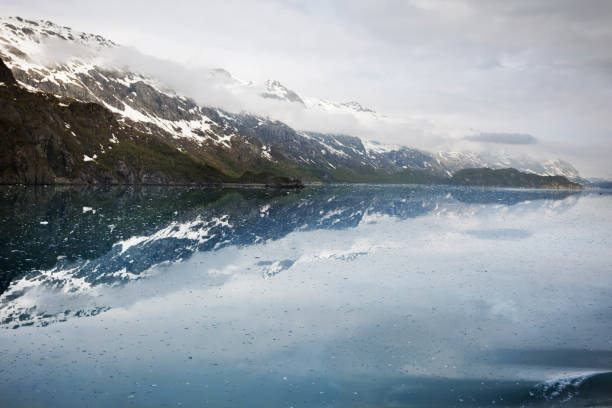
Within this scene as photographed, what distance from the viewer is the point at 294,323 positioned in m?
26.9

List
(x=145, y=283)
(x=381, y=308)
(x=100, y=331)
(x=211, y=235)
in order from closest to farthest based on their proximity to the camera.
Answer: (x=100, y=331) → (x=381, y=308) → (x=145, y=283) → (x=211, y=235)

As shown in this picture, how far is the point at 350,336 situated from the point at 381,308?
5915mm

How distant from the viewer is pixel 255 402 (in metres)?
17.5

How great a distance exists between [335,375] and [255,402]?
432cm

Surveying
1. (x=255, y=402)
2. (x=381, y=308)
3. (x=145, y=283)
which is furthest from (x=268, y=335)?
(x=145, y=283)

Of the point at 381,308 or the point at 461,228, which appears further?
the point at 461,228

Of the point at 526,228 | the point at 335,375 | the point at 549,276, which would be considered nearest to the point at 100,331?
the point at 335,375

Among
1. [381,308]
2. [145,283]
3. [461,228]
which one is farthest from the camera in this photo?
[461,228]

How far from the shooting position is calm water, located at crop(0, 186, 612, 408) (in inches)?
733

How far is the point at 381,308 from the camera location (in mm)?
30078

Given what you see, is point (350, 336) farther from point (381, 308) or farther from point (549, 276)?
point (549, 276)

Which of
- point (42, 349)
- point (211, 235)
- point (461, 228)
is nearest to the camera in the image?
point (42, 349)

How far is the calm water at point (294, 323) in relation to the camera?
1861 centimetres

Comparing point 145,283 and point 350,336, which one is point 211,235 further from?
point 350,336
